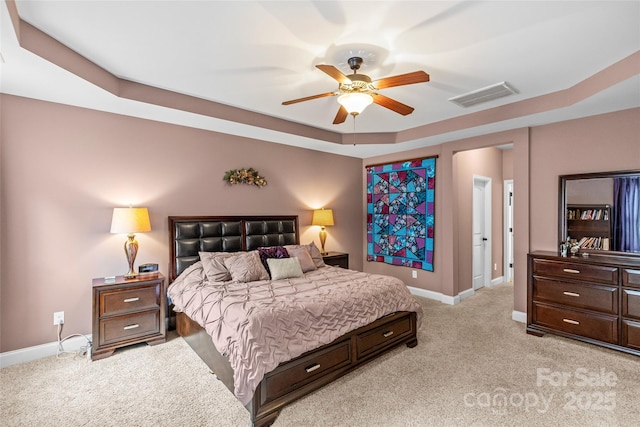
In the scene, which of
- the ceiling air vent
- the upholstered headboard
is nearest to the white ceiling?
the ceiling air vent

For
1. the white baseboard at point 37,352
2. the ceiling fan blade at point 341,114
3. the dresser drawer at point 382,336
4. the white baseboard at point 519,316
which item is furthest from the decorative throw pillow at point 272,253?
the white baseboard at point 519,316

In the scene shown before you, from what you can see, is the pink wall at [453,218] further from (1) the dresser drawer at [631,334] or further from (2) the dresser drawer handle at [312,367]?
(2) the dresser drawer handle at [312,367]

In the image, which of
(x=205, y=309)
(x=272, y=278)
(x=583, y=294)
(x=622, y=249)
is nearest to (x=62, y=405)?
(x=205, y=309)

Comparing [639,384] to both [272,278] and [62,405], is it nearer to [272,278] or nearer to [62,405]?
[272,278]

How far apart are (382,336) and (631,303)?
7.99ft

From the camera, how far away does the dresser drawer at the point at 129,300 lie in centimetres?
290

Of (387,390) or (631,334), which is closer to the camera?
(387,390)

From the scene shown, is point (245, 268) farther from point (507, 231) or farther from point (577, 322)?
point (507, 231)

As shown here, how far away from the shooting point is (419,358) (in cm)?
291

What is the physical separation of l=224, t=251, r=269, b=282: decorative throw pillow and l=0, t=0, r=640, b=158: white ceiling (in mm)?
1741

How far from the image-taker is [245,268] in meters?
3.30

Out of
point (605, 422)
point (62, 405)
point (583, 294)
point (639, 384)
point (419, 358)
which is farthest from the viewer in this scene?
point (583, 294)

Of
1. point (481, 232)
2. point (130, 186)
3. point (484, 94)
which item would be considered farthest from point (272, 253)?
point (481, 232)

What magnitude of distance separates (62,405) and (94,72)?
106 inches
